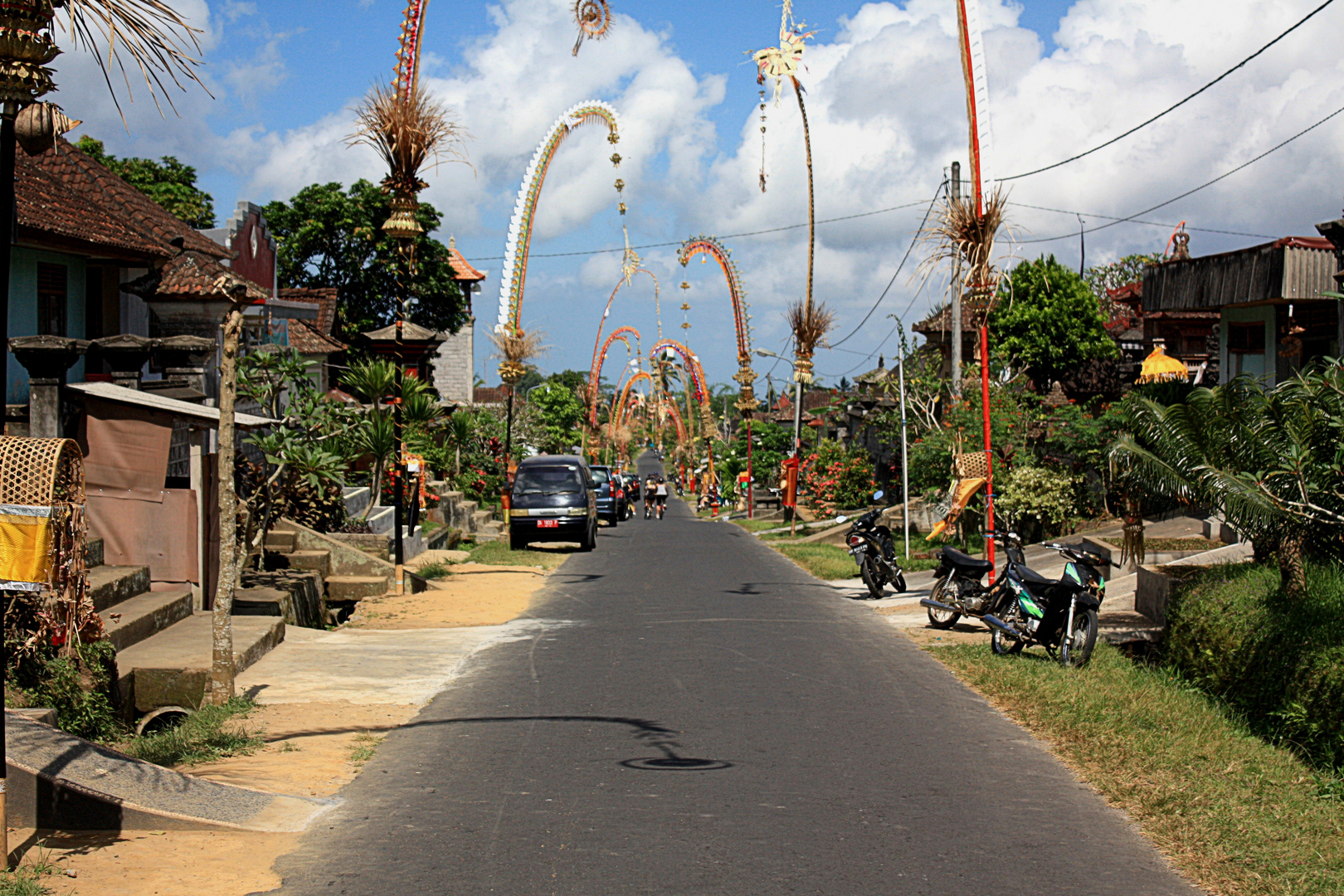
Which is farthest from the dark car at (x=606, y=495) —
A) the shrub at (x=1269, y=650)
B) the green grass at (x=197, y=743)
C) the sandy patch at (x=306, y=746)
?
the green grass at (x=197, y=743)

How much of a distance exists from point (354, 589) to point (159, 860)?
1241cm

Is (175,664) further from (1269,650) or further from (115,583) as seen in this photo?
(1269,650)

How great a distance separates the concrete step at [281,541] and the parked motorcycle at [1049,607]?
34.3 ft

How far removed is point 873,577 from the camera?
18.2m

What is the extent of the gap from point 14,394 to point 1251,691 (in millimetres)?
15179

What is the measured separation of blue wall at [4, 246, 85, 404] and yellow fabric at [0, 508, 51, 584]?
1047 centimetres

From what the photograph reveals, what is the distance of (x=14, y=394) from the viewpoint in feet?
52.5

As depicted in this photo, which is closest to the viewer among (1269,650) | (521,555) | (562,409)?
(1269,650)

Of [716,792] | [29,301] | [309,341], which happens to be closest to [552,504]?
[309,341]

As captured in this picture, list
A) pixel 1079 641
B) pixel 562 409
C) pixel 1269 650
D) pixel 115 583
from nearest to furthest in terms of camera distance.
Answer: pixel 1269 650, pixel 115 583, pixel 1079 641, pixel 562 409

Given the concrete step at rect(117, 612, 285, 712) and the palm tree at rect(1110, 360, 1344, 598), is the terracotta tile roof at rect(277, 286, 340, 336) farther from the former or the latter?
the palm tree at rect(1110, 360, 1344, 598)

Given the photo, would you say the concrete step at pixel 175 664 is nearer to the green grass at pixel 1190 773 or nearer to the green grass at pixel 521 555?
the green grass at pixel 1190 773

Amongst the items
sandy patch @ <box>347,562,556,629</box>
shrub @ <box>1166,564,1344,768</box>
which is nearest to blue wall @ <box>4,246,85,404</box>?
sandy patch @ <box>347,562,556,629</box>

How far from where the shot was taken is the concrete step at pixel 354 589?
1791 centimetres
